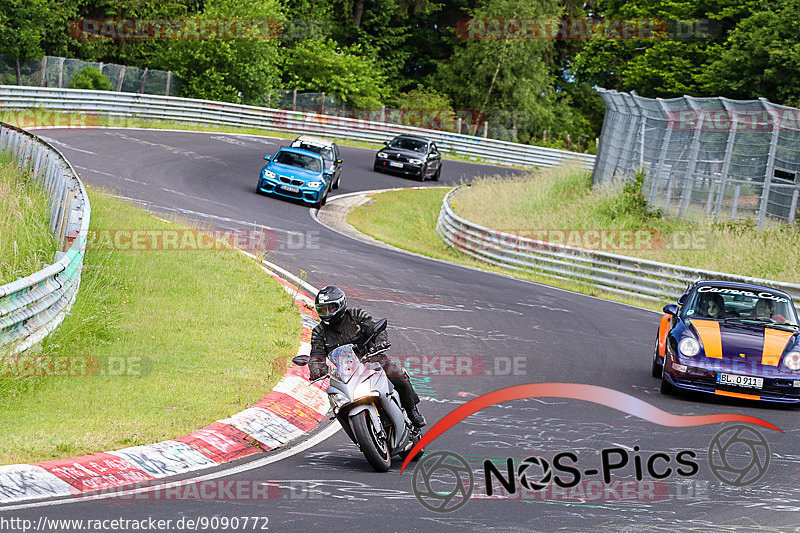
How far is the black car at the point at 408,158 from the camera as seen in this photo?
40.2 metres

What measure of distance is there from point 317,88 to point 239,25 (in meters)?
10.2

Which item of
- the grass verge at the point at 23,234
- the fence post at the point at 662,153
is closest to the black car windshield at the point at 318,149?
the fence post at the point at 662,153

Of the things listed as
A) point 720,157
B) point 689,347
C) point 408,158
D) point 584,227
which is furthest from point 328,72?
point 689,347

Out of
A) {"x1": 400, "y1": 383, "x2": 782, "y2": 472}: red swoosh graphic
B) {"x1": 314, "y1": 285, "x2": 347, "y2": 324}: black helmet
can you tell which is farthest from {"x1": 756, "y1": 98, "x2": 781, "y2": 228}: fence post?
{"x1": 314, "y1": 285, "x2": 347, "y2": 324}: black helmet

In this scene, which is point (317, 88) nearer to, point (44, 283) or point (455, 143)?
point (455, 143)

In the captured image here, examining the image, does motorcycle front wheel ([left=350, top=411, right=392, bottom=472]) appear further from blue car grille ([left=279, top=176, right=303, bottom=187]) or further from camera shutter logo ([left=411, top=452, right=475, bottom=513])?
blue car grille ([left=279, top=176, right=303, bottom=187])

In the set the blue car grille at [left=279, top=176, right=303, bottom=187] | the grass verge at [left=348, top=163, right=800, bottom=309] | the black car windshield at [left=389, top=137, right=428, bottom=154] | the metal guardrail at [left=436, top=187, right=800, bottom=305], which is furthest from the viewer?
the black car windshield at [left=389, top=137, right=428, bottom=154]

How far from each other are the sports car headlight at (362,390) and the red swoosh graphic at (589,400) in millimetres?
1699

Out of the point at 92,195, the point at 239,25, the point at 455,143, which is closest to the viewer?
the point at 92,195

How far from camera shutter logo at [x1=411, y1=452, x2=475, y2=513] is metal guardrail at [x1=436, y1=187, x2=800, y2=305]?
1225 cm

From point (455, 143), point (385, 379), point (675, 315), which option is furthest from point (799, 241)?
point (455, 143)

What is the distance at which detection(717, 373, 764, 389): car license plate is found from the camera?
11.5m

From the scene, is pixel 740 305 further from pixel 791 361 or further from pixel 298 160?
pixel 298 160

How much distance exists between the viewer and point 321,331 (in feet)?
28.0
